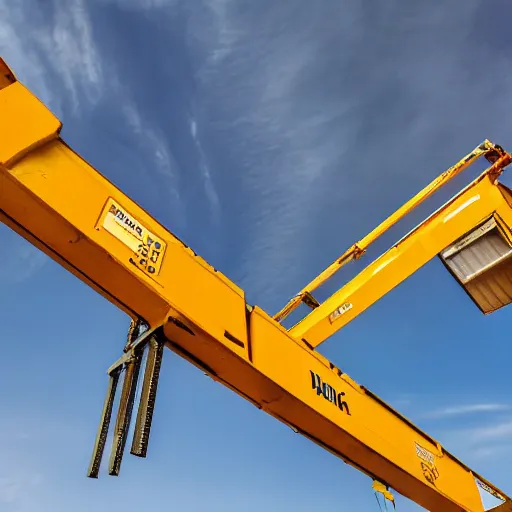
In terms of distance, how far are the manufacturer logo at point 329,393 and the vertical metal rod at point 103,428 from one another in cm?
183

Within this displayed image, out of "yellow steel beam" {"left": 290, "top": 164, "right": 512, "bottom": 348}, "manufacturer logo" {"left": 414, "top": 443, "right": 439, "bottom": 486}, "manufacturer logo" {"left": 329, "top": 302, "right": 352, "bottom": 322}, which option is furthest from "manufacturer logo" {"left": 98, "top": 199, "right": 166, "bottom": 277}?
"manufacturer logo" {"left": 414, "top": 443, "right": 439, "bottom": 486}

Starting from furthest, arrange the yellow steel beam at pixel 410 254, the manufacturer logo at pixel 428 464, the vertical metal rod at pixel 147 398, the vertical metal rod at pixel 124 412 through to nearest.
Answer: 1. the yellow steel beam at pixel 410 254
2. the manufacturer logo at pixel 428 464
3. the vertical metal rod at pixel 124 412
4. the vertical metal rod at pixel 147 398

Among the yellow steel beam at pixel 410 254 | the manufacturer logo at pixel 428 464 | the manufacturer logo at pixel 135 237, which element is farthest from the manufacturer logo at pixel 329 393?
the manufacturer logo at pixel 135 237

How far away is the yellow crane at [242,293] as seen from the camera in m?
3.46

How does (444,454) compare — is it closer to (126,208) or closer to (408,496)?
(408,496)

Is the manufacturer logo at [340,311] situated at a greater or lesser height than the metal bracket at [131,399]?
greater

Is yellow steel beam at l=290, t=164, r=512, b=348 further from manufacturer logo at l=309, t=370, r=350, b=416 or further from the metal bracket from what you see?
the metal bracket

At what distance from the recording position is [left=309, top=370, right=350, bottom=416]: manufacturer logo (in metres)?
4.90

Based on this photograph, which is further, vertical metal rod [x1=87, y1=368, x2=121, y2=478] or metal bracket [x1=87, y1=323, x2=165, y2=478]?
vertical metal rod [x1=87, y1=368, x2=121, y2=478]

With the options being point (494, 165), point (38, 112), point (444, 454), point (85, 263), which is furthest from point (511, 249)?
point (38, 112)

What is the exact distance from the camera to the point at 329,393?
5035 mm

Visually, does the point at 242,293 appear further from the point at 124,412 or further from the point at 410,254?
the point at 410,254

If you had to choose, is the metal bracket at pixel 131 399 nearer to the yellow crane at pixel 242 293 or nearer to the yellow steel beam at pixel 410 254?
the yellow crane at pixel 242 293

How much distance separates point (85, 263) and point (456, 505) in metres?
5.29
